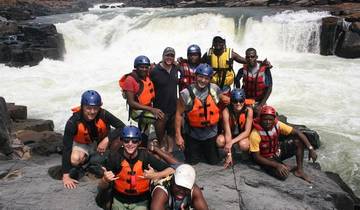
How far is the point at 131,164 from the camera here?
12.8 ft

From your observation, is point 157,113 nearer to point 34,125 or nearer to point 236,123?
point 236,123

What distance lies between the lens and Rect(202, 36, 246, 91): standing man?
5.77m

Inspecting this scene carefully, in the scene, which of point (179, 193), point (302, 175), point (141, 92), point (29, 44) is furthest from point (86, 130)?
point (29, 44)

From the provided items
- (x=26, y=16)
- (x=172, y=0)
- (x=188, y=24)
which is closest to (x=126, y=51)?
(x=188, y=24)

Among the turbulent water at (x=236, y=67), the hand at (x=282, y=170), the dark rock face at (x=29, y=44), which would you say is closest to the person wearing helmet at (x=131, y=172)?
the hand at (x=282, y=170)

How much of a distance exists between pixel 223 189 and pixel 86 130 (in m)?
1.67

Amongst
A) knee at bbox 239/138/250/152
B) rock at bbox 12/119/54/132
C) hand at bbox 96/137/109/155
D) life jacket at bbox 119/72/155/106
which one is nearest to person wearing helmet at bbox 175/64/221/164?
knee at bbox 239/138/250/152

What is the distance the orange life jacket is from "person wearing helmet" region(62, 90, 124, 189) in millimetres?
835

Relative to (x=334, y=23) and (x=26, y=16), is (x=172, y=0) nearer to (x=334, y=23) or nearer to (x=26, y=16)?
(x=26, y=16)

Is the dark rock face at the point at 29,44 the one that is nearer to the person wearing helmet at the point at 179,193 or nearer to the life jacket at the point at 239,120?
the life jacket at the point at 239,120

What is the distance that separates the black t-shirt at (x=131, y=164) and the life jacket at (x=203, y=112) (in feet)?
3.26

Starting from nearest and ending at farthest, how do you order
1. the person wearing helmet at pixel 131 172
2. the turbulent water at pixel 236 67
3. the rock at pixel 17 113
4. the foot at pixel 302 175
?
the person wearing helmet at pixel 131 172, the foot at pixel 302 175, the turbulent water at pixel 236 67, the rock at pixel 17 113

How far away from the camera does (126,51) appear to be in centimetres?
2028

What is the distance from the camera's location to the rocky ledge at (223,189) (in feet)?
14.5
